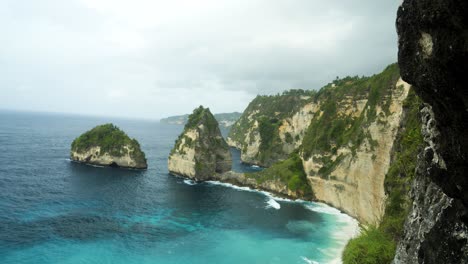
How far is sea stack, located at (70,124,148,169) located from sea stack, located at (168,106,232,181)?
45.3 ft

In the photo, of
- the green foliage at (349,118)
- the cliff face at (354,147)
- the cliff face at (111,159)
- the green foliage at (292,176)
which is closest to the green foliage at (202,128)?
the cliff face at (111,159)

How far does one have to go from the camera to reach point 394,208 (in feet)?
120

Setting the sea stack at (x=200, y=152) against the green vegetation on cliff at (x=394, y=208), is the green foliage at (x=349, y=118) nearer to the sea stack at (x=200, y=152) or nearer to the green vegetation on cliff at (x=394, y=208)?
the green vegetation on cliff at (x=394, y=208)

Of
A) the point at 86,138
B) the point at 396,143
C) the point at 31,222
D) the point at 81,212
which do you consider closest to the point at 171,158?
the point at 86,138

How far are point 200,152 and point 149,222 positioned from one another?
42283 mm

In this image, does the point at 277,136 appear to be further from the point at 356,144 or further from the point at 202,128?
the point at 356,144

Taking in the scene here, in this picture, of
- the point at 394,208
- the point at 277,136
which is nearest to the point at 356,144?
the point at 394,208

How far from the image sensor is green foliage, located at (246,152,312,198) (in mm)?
77062

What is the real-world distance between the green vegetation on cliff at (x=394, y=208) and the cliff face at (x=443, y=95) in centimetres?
1639

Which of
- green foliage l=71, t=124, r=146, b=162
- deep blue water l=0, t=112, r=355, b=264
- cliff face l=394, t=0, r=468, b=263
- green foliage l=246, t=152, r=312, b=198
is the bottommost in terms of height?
deep blue water l=0, t=112, r=355, b=264

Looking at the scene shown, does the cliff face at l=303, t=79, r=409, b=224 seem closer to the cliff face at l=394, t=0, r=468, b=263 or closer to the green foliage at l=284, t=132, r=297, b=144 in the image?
the cliff face at l=394, t=0, r=468, b=263

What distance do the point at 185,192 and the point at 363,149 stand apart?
4600cm

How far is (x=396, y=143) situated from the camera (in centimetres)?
4241

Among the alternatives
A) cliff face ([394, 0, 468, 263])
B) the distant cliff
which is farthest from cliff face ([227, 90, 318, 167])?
cliff face ([394, 0, 468, 263])
